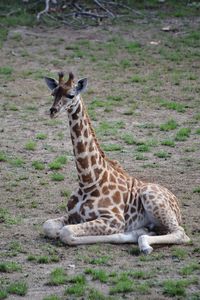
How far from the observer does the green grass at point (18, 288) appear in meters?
9.53

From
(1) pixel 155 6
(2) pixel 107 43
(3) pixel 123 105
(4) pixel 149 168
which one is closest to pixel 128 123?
(3) pixel 123 105

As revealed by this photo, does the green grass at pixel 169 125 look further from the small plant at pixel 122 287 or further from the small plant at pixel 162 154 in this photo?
the small plant at pixel 122 287

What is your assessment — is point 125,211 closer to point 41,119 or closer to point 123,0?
point 41,119

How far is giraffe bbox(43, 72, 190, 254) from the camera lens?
1110cm

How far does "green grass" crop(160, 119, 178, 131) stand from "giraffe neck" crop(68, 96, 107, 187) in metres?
5.17

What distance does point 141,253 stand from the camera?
10.8 meters

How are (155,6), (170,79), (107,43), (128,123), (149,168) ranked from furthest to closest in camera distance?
1. (155,6)
2. (107,43)
3. (170,79)
4. (128,123)
5. (149,168)

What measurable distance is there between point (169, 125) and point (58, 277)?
7213 mm

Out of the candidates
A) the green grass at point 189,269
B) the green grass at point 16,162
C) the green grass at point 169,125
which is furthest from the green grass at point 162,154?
the green grass at point 189,269

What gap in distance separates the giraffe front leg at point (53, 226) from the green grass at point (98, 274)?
118 centimetres

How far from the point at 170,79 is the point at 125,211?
852cm

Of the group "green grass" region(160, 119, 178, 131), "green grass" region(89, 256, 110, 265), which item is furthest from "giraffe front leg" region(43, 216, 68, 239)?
"green grass" region(160, 119, 178, 131)

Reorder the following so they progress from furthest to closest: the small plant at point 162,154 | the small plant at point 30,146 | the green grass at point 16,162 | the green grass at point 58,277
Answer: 1. the small plant at point 30,146
2. the small plant at point 162,154
3. the green grass at point 16,162
4. the green grass at point 58,277

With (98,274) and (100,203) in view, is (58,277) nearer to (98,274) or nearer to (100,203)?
(98,274)
